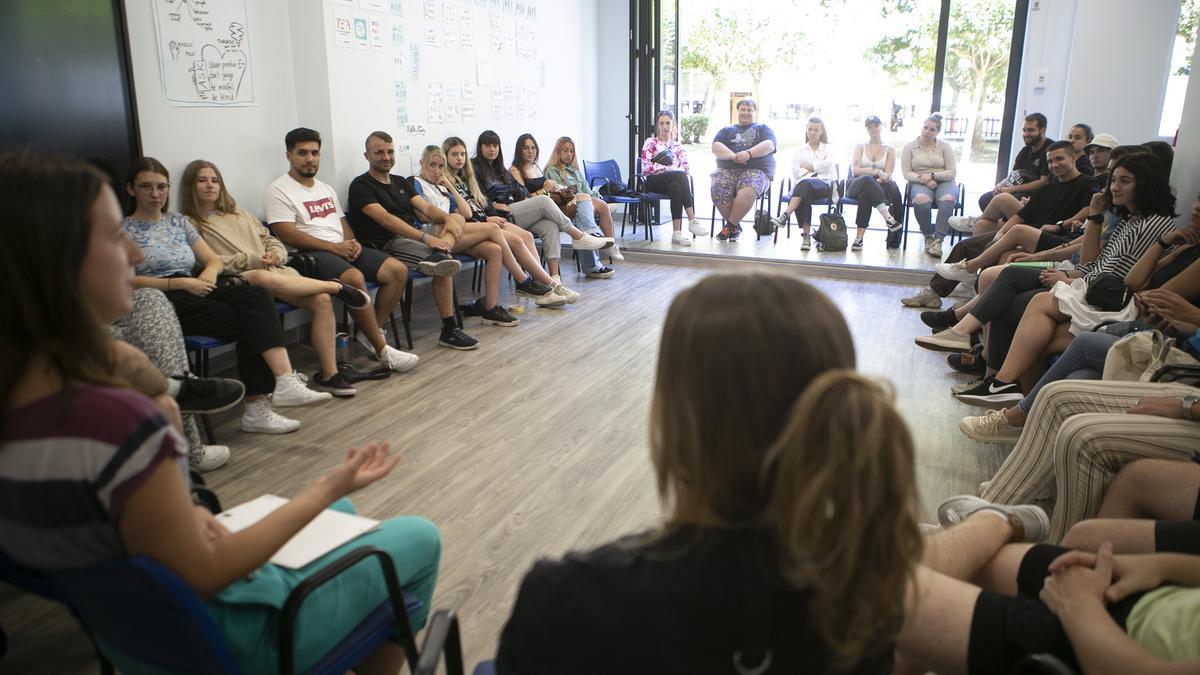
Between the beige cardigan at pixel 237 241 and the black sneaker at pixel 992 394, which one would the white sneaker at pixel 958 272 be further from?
the beige cardigan at pixel 237 241

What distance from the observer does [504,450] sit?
11.1 ft

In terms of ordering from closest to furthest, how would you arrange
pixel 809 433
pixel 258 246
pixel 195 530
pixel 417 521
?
pixel 809 433 → pixel 195 530 → pixel 417 521 → pixel 258 246

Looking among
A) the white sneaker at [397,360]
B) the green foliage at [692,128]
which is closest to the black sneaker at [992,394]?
the white sneaker at [397,360]

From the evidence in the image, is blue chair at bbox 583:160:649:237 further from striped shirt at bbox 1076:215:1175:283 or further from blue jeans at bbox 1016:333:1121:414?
blue jeans at bbox 1016:333:1121:414

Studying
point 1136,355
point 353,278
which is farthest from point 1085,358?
point 353,278

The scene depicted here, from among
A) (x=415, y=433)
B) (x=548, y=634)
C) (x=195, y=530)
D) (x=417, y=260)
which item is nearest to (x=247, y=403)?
(x=415, y=433)

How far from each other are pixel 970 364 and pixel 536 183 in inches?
142

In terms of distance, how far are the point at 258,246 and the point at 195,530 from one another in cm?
327

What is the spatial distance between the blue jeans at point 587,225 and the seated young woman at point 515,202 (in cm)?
46

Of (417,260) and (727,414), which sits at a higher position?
(727,414)

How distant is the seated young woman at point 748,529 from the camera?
0.86m

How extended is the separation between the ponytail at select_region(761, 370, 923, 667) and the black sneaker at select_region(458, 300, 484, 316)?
4.68m

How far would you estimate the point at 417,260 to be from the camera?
199 inches

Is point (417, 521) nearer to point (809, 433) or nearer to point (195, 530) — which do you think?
point (195, 530)
